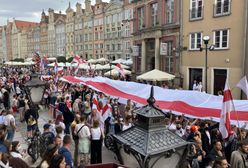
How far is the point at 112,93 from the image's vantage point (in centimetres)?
1175

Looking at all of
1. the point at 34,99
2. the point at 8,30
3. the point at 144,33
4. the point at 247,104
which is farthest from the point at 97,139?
the point at 8,30

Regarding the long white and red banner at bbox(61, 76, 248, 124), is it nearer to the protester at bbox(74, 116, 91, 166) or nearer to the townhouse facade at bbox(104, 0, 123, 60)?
the protester at bbox(74, 116, 91, 166)

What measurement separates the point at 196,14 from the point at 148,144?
2115 cm

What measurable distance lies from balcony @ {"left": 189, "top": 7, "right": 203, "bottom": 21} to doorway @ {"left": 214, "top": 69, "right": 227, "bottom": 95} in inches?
179

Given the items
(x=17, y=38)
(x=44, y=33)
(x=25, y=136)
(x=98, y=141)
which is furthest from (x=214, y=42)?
(x=17, y=38)

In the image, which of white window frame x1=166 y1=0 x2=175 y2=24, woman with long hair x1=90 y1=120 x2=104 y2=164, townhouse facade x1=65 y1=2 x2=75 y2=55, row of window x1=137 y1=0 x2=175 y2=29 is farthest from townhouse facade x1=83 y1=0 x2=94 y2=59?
woman with long hair x1=90 y1=120 x2=104 y2=164

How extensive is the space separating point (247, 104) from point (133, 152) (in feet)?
20.9

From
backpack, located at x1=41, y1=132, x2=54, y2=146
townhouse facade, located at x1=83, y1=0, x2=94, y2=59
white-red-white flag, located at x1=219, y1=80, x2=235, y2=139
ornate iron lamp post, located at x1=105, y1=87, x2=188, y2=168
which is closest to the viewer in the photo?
ornate iron lamp post, located at x1=105, y1=87, x2=188, y2=168

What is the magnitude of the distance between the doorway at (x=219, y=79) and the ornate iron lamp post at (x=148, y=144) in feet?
60.6

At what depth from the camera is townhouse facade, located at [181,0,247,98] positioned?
1830cm

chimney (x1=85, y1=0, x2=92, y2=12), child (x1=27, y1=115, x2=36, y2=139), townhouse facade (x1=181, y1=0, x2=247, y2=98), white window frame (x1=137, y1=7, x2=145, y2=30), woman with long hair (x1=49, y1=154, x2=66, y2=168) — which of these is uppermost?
chimney (x1=85, y1=0, x2=92, y2=12)

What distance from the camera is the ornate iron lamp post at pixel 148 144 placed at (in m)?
2.29

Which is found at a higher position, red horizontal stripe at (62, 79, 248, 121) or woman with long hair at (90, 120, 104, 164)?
red horizontal stripe at (62, 79, 248, 121)

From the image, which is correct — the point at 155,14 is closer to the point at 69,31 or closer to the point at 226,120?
the point at 226,120
